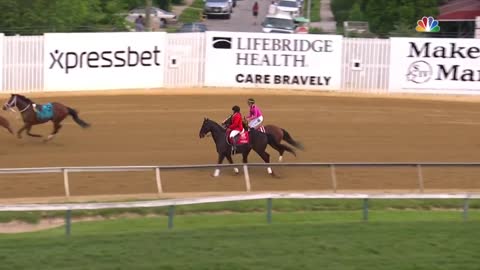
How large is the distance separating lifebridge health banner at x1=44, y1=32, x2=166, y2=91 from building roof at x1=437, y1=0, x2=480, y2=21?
71.2 feet

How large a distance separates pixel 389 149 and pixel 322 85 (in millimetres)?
8279

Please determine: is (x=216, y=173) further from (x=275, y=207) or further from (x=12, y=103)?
(x=12, y=103)

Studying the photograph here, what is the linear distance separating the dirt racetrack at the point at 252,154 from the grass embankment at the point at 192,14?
30.9 m

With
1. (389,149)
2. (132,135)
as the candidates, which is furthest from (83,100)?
(389,149)

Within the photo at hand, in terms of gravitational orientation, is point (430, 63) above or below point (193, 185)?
above

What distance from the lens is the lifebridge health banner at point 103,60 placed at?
30906 mm

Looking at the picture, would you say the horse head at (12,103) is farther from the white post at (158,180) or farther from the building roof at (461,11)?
the building roof at (461,11)

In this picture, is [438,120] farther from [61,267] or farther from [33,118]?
[61,267]

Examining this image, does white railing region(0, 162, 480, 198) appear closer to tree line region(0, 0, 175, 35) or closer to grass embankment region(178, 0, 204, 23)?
tree line region(0, 0, 175, 35)

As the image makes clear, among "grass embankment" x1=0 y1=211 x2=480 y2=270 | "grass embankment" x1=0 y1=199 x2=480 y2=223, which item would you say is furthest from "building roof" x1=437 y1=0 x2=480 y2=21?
"grass embankment" x1=0 y1=211 x2=480 y2=270

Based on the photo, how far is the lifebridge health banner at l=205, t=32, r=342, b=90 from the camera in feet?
108

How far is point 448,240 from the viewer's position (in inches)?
542

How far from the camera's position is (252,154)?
23984mm

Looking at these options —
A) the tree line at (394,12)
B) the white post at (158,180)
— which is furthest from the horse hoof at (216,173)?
the tree line at (394,12)
